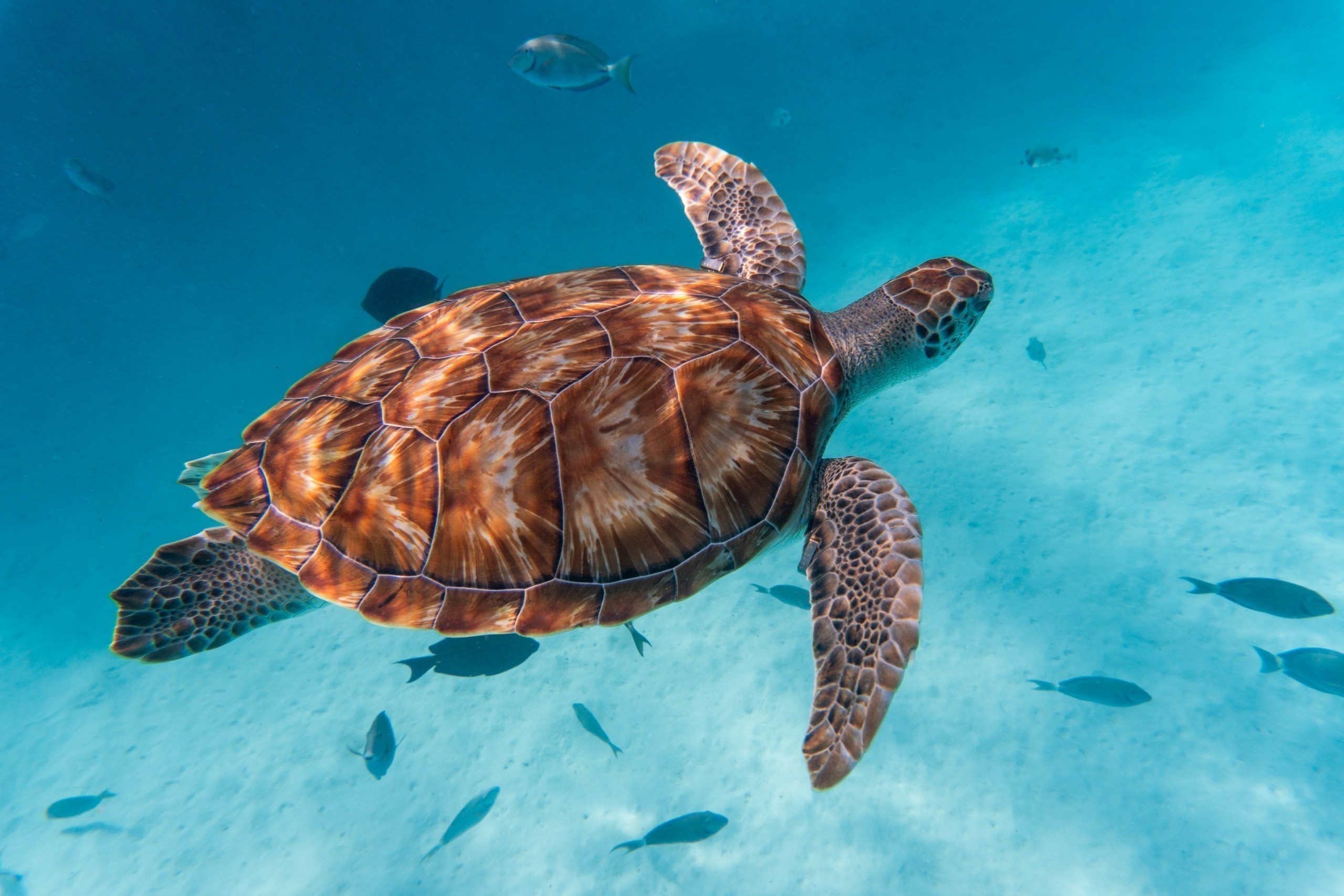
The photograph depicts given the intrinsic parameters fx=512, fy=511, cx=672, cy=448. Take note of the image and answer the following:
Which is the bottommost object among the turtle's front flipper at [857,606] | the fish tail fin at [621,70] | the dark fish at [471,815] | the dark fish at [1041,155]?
the dark fish at [471,815]

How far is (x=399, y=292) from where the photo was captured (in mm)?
5387

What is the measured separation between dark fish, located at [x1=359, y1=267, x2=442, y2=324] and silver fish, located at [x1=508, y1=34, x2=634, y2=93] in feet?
9.00

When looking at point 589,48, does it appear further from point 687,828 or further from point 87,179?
point 87,179

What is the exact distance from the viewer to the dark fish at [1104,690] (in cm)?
438

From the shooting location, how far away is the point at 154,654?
251 cm

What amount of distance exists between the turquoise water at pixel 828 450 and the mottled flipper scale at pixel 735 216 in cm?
412

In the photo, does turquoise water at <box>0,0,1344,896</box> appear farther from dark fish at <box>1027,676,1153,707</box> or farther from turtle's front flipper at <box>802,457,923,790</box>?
turtle's front flipper at <box>802,457,923,790</box>

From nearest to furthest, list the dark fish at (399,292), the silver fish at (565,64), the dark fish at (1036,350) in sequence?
the dark fish at (399,292)
the silver fish at (565,64)
the dark fish at (1036,350)

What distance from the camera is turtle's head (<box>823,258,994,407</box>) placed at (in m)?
3.21

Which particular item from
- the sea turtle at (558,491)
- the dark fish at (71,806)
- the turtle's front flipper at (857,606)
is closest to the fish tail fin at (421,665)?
the sea turtle at (558,491)

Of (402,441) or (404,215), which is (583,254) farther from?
(402,441)

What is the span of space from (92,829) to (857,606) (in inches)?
406

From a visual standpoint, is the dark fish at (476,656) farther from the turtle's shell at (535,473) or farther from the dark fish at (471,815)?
the turtle's shell at (535,473)

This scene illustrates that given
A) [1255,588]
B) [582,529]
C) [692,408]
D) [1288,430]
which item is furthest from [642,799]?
[1288,430]
